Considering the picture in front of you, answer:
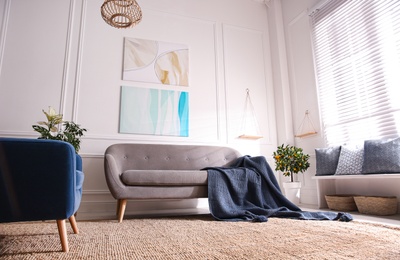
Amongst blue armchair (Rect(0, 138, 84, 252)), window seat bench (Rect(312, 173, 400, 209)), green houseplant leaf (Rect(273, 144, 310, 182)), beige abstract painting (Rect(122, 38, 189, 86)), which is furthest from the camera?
beige abstract painting (Rect(122, 38, 189, 86))

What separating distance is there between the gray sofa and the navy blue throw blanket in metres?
0.15

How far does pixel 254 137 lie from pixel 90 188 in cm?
213

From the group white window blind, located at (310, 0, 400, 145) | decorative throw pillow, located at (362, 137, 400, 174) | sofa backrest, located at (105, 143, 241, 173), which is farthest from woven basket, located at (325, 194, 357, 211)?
sofa backrest, located at (105, 143, 241, 173)

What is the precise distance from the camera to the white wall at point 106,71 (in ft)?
9.65

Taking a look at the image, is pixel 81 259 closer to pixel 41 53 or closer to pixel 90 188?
pixel 90 188

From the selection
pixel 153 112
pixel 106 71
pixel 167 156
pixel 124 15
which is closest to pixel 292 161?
pixel 167 156

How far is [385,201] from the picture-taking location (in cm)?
225

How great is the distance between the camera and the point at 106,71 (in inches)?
128

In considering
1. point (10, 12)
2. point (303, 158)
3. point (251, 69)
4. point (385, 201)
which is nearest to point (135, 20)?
point (10, 12)

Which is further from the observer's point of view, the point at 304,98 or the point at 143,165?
the point at 304,98

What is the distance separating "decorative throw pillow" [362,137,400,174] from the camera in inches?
86.5

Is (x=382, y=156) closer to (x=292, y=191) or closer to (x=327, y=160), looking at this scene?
(x=327, y=160)

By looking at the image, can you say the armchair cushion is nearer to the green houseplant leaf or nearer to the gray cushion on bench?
the gray cushion on bench

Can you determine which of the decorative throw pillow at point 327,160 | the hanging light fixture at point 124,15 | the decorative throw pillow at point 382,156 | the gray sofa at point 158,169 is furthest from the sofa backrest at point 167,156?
the decorative throw pillow at point 382,156
